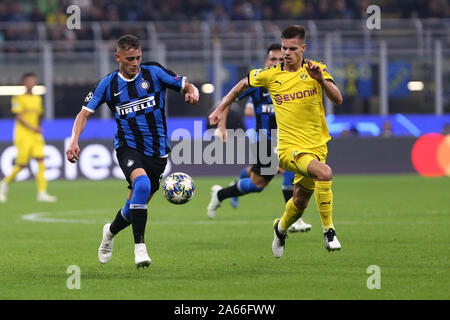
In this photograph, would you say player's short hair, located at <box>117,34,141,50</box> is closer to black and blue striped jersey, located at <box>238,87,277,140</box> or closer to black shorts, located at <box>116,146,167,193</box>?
black shorts, located at <box>116,146,167,193</box>

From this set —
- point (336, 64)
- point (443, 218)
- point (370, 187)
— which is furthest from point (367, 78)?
point (443, 218)

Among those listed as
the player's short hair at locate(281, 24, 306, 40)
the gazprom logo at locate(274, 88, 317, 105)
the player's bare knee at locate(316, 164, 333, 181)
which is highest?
the player's short hair at locate(281, 24, 306, 40)

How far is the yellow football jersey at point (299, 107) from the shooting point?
8.28 metres

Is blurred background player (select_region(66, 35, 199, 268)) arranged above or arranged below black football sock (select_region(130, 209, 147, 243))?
above

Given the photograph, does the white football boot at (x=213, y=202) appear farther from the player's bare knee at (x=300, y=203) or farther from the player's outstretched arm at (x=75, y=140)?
the player's outstretched arm at (x=75, y=140)

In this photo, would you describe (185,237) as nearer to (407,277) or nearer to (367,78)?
(407,277)

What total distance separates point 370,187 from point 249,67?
5.93 m

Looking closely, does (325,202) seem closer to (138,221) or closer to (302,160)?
(302,160)

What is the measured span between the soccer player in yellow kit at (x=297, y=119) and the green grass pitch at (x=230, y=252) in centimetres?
51

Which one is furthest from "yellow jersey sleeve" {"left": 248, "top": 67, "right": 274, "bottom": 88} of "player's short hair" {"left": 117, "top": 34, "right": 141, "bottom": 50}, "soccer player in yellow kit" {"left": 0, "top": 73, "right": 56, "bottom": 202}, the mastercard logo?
the mastercard logo

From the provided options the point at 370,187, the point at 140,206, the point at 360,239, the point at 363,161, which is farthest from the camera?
the point at 363,161

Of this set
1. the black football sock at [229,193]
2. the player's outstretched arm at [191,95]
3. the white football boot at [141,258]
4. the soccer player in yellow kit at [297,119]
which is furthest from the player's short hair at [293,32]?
the black football sock at [229,193]

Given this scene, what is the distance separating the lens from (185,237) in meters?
10.5

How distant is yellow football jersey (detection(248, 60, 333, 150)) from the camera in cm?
828
